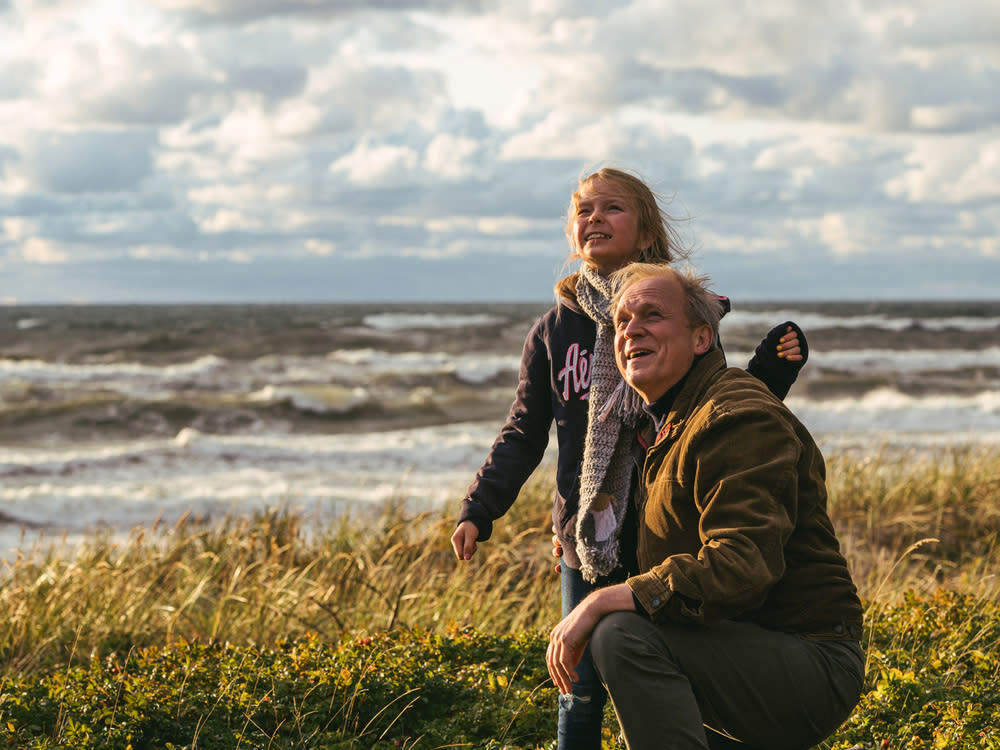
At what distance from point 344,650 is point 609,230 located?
2.17 m

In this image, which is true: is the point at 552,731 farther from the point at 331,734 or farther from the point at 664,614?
the point at 664,614

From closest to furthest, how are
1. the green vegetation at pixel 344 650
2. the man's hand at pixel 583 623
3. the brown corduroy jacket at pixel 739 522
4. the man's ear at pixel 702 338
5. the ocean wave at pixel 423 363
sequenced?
1. the brown corduroy jacket at pixel 739 522
2. the man's hand at pixel 583 623
3. the man's ear at pixel 702 338
4. the green vegetation at pixel 344 650
5. the ocean wave at pixel 423 363

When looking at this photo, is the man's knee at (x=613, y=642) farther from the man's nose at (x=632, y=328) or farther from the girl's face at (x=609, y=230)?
the girl's face at (x=609, y=230)

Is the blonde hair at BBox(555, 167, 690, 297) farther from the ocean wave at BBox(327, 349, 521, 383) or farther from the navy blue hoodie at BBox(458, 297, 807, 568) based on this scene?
the ocean wave at BBox(327, 349, 521, 383)

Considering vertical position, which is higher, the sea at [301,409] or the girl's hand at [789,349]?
the girl's hand at [789,349]

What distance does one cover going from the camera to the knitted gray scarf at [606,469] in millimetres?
3195

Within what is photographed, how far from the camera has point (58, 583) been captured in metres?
5.85

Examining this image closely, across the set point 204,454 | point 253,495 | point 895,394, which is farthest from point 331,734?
point 895,394

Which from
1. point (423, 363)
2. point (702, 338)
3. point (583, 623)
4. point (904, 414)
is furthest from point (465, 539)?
point (423, 363)

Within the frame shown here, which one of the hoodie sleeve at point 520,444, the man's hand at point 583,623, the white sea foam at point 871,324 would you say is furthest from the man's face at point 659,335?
the white sea foam at point 871,324

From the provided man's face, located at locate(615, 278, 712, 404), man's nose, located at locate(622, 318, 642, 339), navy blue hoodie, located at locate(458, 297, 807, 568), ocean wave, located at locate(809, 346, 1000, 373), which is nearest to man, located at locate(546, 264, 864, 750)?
man's face, located at locate(615, 278, 712, 404)

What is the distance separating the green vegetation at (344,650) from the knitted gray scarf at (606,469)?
0.94 meters

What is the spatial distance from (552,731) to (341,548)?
3358 millimetres

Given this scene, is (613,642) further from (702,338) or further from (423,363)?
(423,363)
